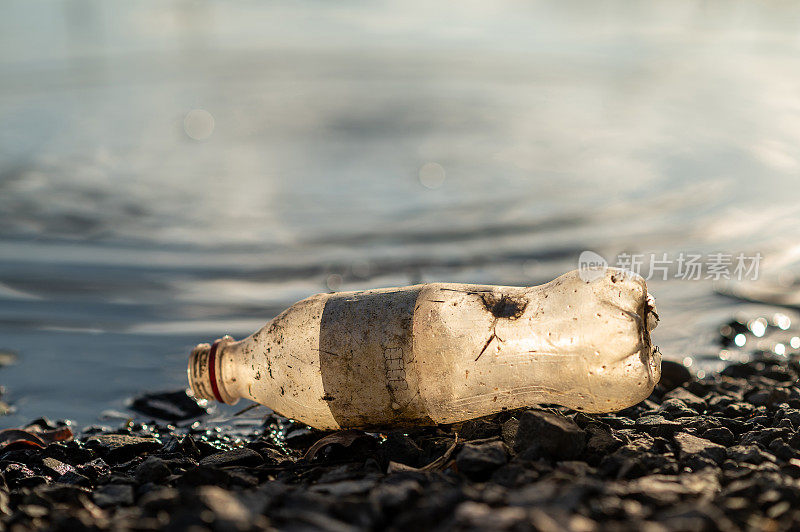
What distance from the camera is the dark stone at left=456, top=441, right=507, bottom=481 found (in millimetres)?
2451

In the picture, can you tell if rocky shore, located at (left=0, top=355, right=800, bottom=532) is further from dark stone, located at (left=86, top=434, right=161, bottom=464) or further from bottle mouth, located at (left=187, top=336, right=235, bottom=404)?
bottle mouth, located at (left=187, top=336, right=235, bottom=404)

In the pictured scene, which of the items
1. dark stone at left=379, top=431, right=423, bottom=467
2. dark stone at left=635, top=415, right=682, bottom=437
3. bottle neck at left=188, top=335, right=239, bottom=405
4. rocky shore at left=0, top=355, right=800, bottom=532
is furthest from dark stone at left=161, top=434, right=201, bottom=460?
dark stone at left=635, top=415, right=682, bottom=437

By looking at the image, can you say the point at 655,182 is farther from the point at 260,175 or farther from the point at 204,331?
the point at 204,331

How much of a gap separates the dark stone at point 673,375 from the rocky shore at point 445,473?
0.07 m

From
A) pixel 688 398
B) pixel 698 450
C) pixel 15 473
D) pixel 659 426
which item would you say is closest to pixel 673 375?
pixel 688 398

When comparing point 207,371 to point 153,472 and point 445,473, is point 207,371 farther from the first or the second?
point 445,473

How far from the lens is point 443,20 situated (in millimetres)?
14305

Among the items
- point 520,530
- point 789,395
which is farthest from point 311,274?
point 520,530

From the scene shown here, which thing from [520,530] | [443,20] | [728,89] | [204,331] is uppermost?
[443,20]

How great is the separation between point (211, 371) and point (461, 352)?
954mm

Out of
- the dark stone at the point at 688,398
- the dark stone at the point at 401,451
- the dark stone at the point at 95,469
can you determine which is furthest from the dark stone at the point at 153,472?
the dark stone at the point at 688,398

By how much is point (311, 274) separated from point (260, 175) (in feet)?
7.61

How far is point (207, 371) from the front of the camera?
10.3 feet

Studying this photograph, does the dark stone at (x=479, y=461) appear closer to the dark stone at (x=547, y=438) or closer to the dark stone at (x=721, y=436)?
the dark stone at (x=547, y=438)
